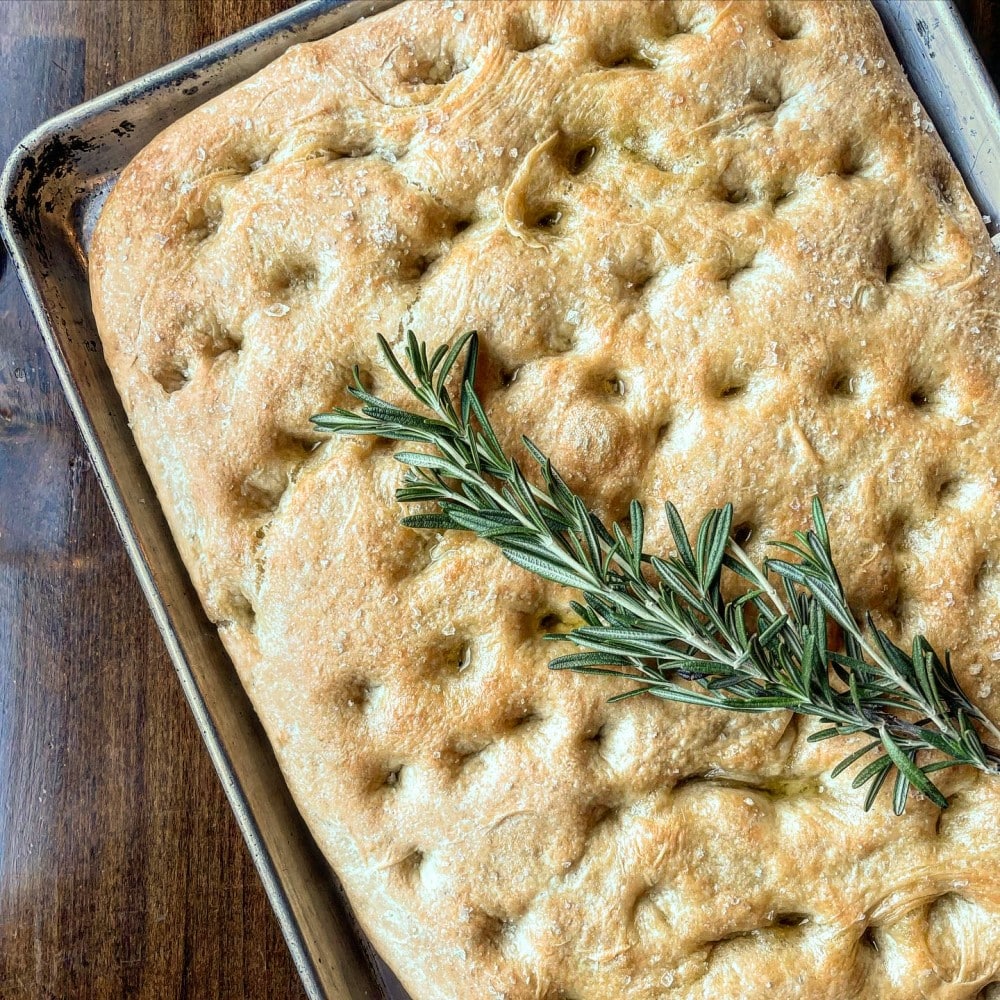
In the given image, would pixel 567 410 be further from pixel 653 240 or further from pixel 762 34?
pixel 762 34

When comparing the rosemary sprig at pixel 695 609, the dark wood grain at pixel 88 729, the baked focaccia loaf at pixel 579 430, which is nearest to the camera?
the rosemary sprig at pixel 695 609

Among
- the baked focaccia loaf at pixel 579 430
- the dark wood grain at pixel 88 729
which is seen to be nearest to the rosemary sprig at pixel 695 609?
the baked focaccia loaf at pixel 579 430

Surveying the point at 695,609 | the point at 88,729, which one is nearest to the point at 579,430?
the point at 695,609

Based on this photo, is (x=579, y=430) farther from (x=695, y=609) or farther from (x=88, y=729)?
(x=88, y=729)

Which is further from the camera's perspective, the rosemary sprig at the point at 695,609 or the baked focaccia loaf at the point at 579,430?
the baked focaccia loaf at the point at 579,430

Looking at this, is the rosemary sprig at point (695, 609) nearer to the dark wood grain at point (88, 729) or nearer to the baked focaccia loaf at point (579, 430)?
the baked focaccia loaf at point (579, 430)

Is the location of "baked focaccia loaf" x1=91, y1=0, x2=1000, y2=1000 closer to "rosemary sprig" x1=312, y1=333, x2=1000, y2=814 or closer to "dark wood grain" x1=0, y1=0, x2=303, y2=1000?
"rosemary sprig" x1=312, y1=333, x2=1000, y2=814

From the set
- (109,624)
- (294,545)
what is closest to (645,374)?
(294,545)
